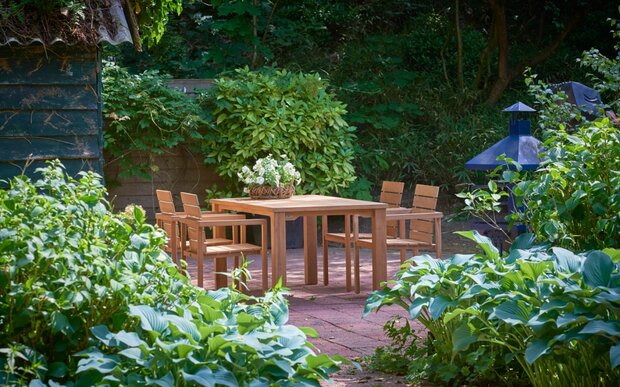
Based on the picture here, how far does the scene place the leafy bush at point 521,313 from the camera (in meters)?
3.79

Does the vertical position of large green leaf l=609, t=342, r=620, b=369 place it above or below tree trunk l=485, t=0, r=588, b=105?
below

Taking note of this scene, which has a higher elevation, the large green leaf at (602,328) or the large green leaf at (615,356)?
the large green leaf at (602,328)

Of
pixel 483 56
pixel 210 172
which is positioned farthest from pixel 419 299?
pixel 483 56

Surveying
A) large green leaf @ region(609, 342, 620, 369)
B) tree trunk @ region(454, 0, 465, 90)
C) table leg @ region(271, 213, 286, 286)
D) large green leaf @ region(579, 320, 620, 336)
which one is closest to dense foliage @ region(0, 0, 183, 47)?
table leg @ region(271, 213, 286, 286)

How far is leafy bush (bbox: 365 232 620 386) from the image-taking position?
3795 mm

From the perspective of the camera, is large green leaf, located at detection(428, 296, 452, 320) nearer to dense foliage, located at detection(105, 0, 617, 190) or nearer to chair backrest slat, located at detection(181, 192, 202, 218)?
chair backrest slat, located at detection(181, 192, 202, 218)

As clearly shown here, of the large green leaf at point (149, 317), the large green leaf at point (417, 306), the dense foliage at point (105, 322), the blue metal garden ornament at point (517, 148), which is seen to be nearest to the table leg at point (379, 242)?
the blue metal garden ornament at point (517, 148)

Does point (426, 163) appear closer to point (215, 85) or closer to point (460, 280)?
point (215, 85)

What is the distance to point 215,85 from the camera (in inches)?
478

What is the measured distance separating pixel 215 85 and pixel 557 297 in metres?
8.69

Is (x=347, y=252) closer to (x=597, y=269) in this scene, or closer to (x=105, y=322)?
(x=597, y=269)

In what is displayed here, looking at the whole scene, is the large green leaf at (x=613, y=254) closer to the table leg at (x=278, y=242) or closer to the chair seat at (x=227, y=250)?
the table leg at (x=278, y=242)

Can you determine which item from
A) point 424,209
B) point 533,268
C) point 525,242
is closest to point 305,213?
point 424,209

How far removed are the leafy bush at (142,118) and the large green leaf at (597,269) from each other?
7928 mm
